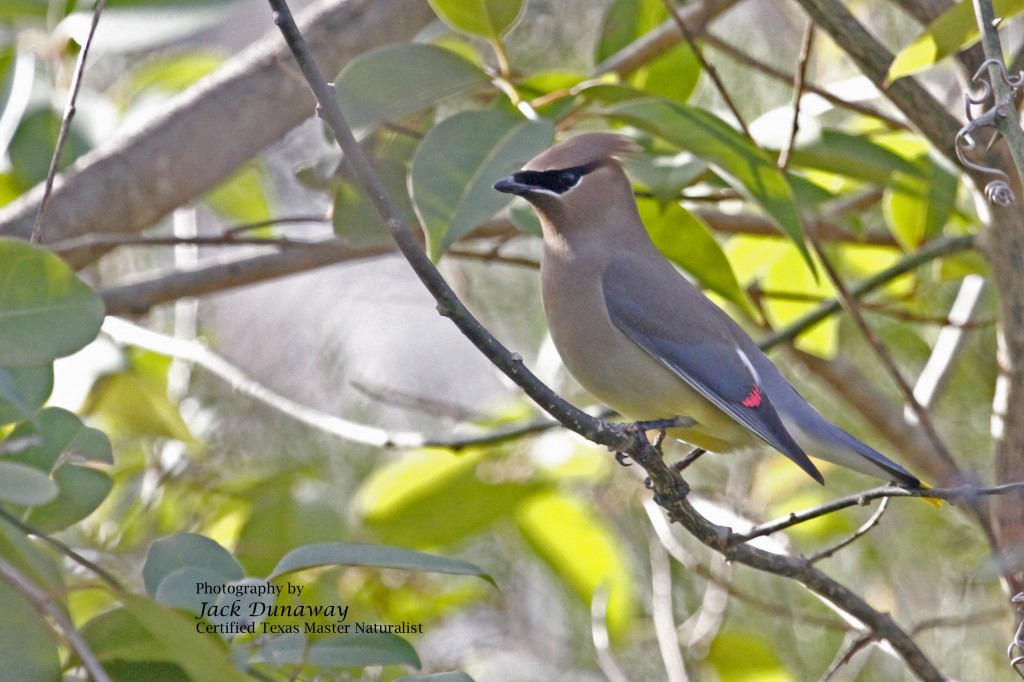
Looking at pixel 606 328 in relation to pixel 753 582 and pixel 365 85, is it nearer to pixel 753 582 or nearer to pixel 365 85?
pixel 365 85

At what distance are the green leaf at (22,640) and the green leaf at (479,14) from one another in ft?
3.69

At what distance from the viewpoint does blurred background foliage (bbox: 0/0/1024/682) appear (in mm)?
1417

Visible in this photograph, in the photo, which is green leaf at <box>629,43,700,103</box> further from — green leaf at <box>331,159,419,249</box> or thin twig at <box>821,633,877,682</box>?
thin twig at <box>821,633,877,682</box>

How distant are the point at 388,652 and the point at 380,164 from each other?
1.06m

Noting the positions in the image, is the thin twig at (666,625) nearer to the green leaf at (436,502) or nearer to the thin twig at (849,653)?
the green leaf at (436,502)

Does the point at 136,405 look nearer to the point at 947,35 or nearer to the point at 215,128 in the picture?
the point at 215,128

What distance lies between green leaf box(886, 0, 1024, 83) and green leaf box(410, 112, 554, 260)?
1.75ft

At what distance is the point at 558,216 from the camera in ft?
7.85

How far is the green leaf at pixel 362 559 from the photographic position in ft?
4.53

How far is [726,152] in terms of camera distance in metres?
1.83

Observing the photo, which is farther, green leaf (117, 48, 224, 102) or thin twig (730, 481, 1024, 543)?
green leaf (117, 48, 224, 102)

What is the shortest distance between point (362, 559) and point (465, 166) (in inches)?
24.2

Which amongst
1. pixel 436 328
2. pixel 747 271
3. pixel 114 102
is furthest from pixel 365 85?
pixel 436 328

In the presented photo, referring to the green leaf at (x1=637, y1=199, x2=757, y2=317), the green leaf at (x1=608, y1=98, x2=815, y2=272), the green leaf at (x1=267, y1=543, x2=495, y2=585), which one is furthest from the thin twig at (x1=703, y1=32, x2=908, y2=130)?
the green leaf at (x1=267, y1=543, x2=495, y2=585)
